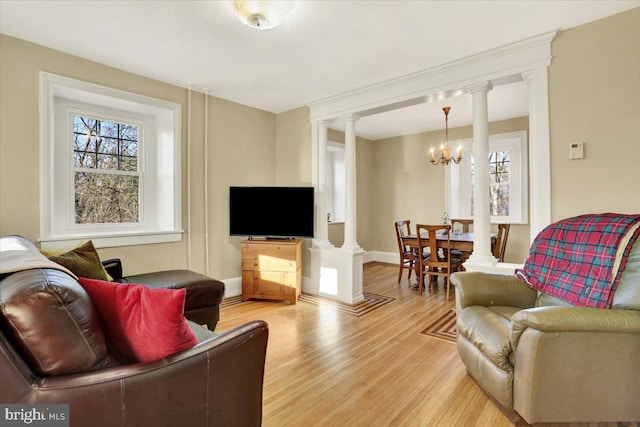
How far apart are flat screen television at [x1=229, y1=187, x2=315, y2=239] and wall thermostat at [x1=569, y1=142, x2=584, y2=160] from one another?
255cm

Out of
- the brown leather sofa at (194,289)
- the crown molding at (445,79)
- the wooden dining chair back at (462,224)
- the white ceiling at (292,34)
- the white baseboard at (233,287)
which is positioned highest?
the white ceiling at (292,34)

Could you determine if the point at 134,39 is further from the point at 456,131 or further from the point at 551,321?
A: the point at 456,131

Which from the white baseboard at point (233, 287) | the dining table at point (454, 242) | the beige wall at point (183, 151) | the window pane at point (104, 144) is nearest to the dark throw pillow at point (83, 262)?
the beige wall at point (183, 151)

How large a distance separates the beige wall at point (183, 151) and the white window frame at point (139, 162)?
7 centimetres

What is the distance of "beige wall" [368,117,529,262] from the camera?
19.8ft

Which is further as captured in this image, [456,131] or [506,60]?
[456,131]

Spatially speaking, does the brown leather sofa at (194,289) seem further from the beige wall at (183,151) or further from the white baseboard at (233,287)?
the white baseboard at (233,287)

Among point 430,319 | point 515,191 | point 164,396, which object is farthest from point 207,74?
point 515,191

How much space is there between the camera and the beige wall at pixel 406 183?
6027 millimetres

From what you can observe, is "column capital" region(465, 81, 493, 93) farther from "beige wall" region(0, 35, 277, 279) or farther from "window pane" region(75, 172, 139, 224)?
"window pane" region(75, 172, 139, 224)

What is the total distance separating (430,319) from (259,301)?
6.52ft

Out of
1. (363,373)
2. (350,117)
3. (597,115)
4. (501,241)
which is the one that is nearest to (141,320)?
(363,373)

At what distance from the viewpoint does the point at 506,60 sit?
9.39 ft

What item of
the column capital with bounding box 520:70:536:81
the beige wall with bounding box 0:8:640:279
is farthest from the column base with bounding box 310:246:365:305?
the column capital with bounding box 520:70:536:81
